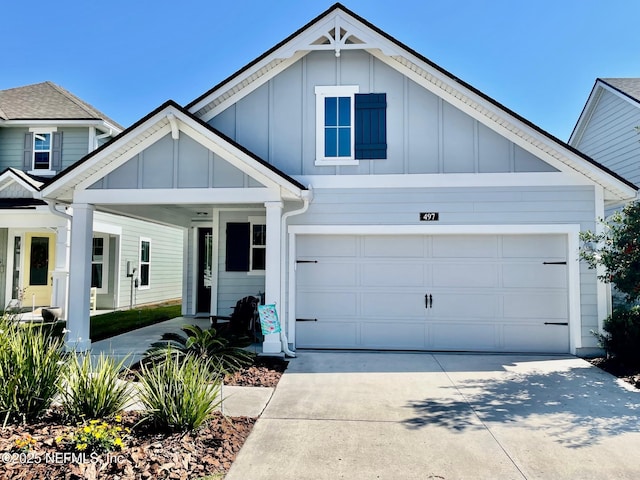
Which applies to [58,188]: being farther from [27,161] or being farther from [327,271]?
[27,161]

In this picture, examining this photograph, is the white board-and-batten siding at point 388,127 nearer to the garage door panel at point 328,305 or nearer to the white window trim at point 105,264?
the garage door panel at point 328,305

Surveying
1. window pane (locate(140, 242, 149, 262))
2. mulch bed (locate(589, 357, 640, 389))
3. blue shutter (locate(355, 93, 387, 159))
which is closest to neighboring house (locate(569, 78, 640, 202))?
mulch bed (locate(589, 357, 640, 389))

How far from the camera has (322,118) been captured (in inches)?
328

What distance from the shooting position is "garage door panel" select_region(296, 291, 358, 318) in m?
8.26

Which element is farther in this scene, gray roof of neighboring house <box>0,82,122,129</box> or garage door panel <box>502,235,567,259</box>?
gray roof of neighboring house <box>0,82,122,129</box>

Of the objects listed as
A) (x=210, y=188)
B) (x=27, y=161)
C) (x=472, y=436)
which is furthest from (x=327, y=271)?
(x=27, y=161)

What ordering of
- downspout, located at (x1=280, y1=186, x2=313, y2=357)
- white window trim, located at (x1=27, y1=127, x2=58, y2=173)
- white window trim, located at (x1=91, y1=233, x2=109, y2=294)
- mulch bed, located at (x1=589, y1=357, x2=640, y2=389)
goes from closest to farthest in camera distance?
mulch bed, located at (x1=589, y1=357, x2=640, y2=389) → downspout, located at (x1=280, y1=186, x2=313, y2=357) → white window trim, located at (x1=27, y1=127, x2=58, y2=173) → white window trim, located at (x1=91, y1=233, x2=109, y2=294)

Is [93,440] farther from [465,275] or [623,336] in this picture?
[623,336]

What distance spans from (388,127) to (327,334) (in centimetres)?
408

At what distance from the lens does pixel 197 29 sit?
11.5 metres

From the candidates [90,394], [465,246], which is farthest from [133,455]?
[465,246]

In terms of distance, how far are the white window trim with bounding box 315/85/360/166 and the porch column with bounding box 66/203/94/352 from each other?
425 centimetres

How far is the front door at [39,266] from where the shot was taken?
42.8 ft

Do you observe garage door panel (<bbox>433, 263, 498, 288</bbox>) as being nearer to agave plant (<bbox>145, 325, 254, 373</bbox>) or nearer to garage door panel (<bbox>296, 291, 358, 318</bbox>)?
garage door panel (<bbox>296, 291, 358, 318</bbox>)
